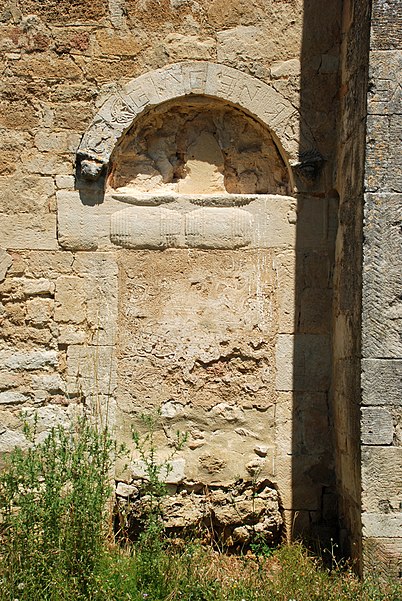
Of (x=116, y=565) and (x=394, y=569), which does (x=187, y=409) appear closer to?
(x=116, y=565)

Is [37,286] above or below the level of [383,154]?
below

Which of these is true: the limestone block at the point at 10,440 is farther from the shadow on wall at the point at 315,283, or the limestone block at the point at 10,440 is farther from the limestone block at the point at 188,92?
the limestone block at the point at 188,92

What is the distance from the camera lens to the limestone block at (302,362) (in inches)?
197

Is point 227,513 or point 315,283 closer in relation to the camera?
point 227,513

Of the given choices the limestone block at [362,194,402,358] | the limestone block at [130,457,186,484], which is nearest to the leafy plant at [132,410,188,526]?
the limestone block at [130,457,186,484]

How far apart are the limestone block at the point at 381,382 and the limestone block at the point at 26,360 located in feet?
6.33

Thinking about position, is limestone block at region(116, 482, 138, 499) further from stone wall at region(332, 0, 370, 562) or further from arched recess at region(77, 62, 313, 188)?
arched recess at region(77, 62, 313, 188)

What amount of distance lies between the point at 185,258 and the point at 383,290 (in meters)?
1.37

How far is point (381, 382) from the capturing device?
13.7 feet

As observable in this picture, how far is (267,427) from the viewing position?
16.4 feet

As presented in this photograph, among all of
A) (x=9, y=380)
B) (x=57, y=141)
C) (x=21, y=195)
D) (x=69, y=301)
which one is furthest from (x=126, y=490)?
(x=57, y=141)

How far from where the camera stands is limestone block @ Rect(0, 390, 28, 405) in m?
4.91

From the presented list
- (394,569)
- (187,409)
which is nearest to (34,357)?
(187,409)

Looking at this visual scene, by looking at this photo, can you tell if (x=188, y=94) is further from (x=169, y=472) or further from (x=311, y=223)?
(x=169, y=472)
